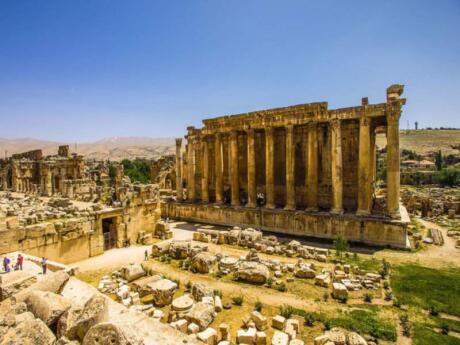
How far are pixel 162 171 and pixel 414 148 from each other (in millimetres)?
92809

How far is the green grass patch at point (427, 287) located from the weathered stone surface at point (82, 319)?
10315 millimetres

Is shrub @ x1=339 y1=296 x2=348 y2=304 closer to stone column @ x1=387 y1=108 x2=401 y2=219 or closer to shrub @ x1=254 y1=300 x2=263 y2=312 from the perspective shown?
shrub @ x1=254 y1=300 x2=263 y2=312

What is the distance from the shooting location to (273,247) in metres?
16.4

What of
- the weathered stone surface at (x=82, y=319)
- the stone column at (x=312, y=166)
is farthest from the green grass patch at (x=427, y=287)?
the weathered stone surface at (x=82, y=319)

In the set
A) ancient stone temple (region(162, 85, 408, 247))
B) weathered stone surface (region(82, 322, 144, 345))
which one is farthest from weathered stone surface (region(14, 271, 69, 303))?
ancient stone temple (region(162, 85, 408, 247))

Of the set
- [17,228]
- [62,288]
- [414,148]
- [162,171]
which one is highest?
[414,148]

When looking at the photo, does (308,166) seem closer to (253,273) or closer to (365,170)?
(365,170)

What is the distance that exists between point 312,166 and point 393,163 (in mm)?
5364

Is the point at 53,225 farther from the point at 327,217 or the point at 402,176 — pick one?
the point at 402,176

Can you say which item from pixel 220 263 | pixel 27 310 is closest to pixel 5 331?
pixel 27 310

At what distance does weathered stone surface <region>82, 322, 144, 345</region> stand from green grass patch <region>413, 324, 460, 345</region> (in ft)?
25.8

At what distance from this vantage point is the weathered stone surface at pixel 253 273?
38.6 feet

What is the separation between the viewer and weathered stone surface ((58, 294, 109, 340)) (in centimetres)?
538

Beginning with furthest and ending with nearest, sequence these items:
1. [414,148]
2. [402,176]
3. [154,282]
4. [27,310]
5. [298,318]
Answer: [414,148] → [402,176] → [154,282] → [298,318] → [27,310]
